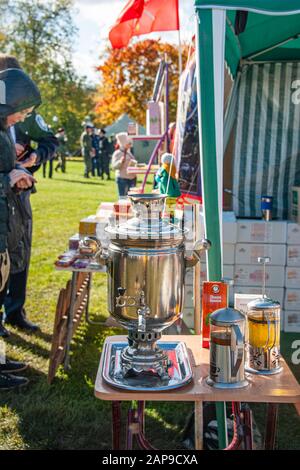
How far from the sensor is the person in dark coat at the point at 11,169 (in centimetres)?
275

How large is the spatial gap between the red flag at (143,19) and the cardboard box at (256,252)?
1766 millimetres

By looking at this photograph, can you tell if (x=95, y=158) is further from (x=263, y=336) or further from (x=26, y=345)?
(x=263, y=336)

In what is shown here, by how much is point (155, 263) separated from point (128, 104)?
27.1m

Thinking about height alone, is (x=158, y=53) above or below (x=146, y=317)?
above

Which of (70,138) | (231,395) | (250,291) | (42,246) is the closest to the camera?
(231,395)

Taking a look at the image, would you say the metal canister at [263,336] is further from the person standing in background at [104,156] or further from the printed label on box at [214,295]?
the person standing in background at [104,156]

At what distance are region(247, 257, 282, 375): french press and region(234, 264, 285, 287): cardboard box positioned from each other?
2730mm

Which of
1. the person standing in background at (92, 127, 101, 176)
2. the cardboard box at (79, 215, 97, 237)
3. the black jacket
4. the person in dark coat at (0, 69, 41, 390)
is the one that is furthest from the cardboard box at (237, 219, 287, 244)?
the person standing in background at (92, 127, 101, 176)

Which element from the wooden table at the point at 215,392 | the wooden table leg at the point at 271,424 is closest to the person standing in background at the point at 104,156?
the wooden table leg at the point at 271,424

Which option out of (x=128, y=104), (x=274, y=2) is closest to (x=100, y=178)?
(x=128, y=104)

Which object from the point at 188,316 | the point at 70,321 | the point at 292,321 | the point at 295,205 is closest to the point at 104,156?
the point at 295,205

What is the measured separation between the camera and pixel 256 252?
4.71 meters

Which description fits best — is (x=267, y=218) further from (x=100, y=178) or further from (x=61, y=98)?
(x=61, y=98)

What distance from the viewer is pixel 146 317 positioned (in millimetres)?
1855
